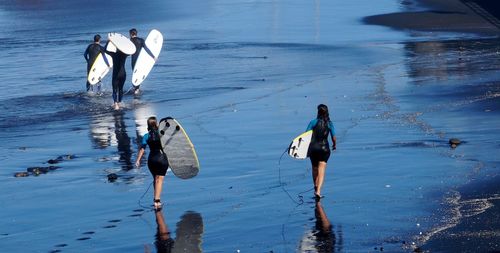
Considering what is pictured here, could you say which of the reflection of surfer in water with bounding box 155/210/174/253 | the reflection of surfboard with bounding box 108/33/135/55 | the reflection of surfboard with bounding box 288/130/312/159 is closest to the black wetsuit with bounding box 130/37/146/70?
the reflection of surfboard with bounding box 108/33/135/55

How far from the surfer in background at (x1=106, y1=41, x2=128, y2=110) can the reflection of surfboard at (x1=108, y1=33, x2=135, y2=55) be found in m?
0.10

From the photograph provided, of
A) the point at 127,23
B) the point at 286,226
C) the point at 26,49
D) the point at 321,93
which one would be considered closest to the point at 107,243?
the point at 286,226

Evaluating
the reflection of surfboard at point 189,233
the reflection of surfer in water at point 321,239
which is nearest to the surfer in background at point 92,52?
the reflection of surfboard at point 189,233

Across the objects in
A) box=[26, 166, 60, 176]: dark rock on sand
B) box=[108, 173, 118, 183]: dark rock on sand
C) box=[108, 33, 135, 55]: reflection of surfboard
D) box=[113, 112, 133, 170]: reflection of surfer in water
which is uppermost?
box=[108, 33, 135, 55]: reflection of surfboard

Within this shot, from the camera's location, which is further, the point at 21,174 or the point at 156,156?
the point at 21,174

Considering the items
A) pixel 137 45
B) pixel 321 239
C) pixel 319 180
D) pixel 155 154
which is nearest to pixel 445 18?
pixel 137 45

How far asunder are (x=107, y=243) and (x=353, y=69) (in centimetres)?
1875

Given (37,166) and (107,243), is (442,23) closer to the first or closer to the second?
(37,166)

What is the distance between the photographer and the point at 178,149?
17.4 meters

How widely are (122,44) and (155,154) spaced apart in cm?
1129

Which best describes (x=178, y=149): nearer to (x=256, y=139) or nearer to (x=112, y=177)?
(x=112, y=177)

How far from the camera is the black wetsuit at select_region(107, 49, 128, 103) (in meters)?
27.1

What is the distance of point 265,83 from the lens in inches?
1201

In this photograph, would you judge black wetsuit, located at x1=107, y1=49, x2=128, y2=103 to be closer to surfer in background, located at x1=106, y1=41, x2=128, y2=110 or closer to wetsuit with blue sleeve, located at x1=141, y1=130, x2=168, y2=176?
surfer in background, located at x1=106, y1=41, x2=128, y2=110
